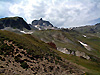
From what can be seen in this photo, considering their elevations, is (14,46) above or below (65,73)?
above

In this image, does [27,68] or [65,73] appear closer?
[27,68]

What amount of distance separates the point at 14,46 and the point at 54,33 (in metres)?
117

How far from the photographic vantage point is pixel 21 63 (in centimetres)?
2391

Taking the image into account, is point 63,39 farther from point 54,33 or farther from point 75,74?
point 75,74

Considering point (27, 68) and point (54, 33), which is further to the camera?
point (54, 33)

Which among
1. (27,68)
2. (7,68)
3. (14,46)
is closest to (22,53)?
(14,46)

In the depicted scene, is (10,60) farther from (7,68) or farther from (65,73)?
(65,73)

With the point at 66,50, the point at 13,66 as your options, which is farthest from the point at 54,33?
the point at 13,66

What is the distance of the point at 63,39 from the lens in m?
132

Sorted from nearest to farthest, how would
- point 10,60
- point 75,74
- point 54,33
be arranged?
point 10,60, point 75,74, point 54,33

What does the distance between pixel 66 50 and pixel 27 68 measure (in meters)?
72.8

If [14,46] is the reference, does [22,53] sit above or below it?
below

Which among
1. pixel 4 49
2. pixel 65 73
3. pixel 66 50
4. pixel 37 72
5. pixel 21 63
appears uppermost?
pixel 4 49

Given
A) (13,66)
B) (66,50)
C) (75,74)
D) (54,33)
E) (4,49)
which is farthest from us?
(54,33)
